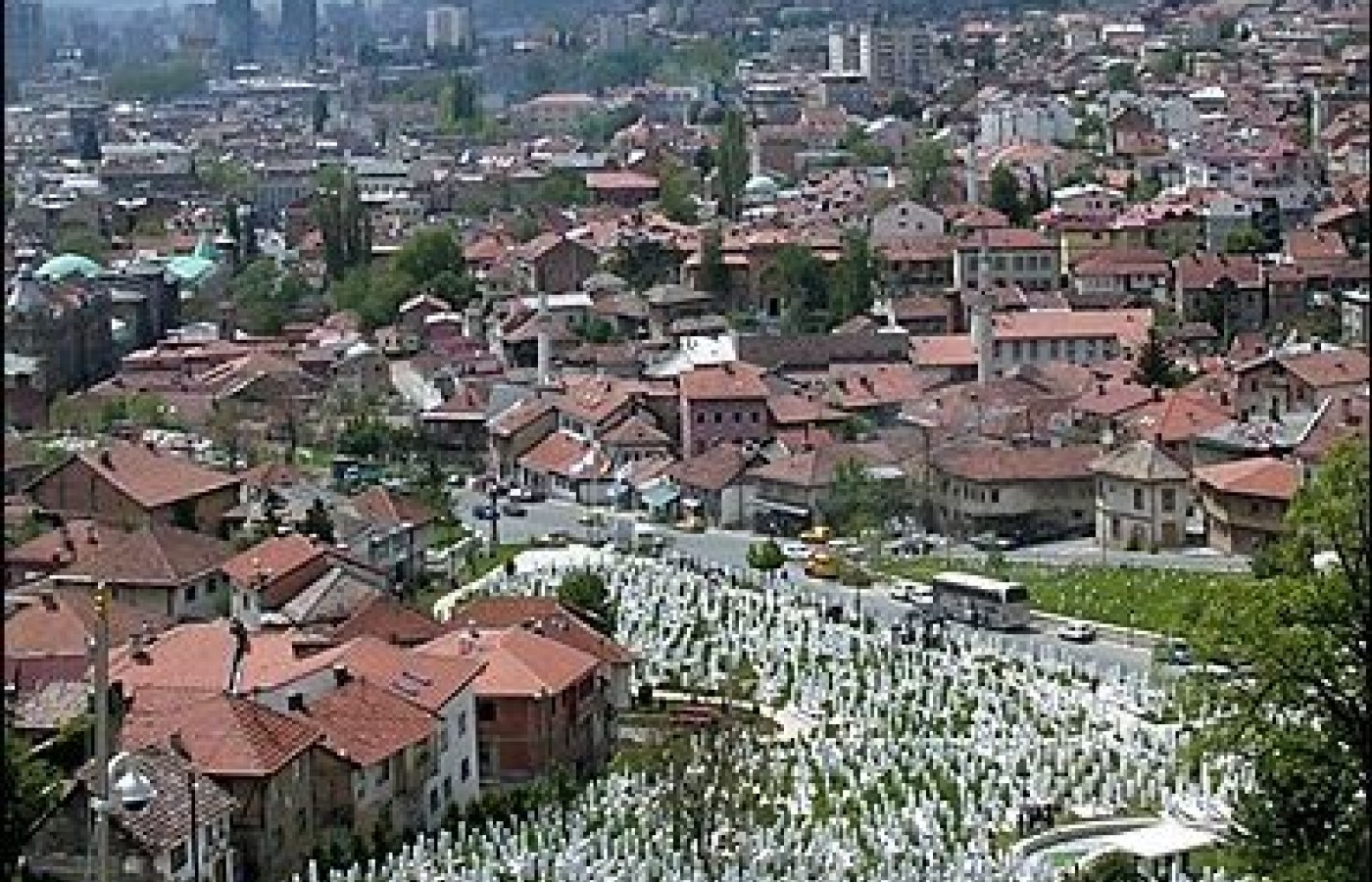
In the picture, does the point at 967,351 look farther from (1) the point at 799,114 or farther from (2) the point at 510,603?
(1) the point at 799,114

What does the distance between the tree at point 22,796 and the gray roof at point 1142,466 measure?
28.0ft

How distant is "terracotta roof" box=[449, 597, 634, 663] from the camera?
10.8 metres

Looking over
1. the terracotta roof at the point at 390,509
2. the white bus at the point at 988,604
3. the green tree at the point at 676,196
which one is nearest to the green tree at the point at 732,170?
the green tree at the point at 676,196

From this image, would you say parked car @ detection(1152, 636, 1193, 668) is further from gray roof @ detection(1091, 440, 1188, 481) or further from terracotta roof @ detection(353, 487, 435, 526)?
terracotta roof @ detection(353, 487, 435, 526)

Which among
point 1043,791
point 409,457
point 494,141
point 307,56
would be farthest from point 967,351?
point 307,56

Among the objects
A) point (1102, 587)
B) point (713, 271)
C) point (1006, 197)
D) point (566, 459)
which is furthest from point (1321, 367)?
point (1006, 197)

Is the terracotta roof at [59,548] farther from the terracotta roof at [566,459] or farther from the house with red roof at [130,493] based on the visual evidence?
the terracotta roof at [566,459]

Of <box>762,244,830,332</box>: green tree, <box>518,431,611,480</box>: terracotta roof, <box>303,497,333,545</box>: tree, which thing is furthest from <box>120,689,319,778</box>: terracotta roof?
<box>762,244,830,332</box>: green tree

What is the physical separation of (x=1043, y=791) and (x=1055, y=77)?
32096 mm

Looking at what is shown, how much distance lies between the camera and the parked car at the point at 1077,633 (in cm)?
1240

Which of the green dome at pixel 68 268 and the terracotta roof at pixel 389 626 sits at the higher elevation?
the terracotta roof at pixel 389 626

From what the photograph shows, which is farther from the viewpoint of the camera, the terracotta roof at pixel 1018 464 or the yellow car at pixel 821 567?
the terracotta roof at pixel 1018 464

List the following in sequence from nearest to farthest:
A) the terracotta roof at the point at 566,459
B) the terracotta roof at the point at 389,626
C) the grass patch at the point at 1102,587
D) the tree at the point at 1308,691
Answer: the tree at the point at 1308,691
the terracotta roof at the point at 389,626
the grass patch at the point at 1102,587
the terracotta roof at the point at 566,459

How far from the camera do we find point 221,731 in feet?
27.7
